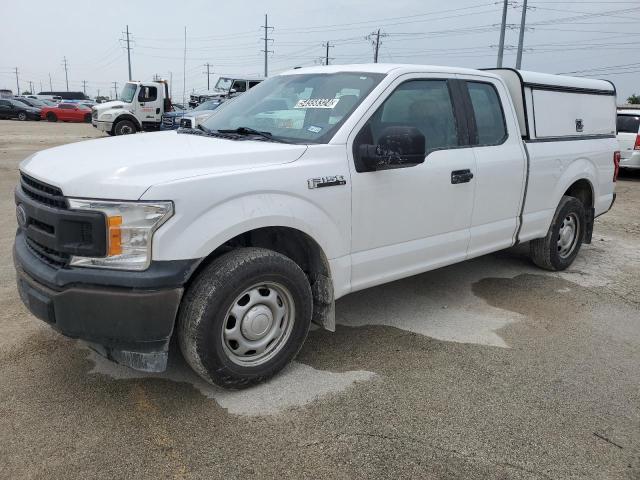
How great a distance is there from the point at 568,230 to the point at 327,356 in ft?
11.1

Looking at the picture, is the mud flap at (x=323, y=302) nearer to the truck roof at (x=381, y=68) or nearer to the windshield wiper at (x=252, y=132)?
the windshield wiper at (x=252, y=132)

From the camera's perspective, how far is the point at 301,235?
132 inches

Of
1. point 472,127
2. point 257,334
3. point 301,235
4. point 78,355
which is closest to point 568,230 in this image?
point 472,127

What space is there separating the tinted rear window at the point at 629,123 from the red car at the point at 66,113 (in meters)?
34.7

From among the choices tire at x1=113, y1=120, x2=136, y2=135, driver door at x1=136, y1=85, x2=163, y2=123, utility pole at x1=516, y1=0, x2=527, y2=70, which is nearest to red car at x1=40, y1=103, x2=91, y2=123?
driver door at x1=136, y1=85, x2=163, y2=123

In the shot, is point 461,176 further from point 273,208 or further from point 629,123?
point 629,123

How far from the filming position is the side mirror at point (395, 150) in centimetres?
331

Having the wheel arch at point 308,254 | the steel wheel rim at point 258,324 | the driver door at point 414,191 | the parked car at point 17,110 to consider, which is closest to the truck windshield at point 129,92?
the parked car at point 17,110

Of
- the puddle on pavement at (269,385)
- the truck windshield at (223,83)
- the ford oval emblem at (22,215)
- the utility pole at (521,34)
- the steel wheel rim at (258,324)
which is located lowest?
the puddle on pavement at (269,385)

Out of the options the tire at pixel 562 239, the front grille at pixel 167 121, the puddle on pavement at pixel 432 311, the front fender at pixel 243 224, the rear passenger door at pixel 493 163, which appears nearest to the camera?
the front fender at pixel 243 224

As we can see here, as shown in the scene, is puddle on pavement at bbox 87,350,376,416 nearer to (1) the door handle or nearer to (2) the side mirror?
(2) the side mirror

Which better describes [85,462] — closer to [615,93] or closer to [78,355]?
[78,355]

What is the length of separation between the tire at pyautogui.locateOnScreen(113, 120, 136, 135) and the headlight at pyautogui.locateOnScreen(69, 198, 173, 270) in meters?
20.1

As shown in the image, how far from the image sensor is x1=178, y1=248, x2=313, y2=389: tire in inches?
114
